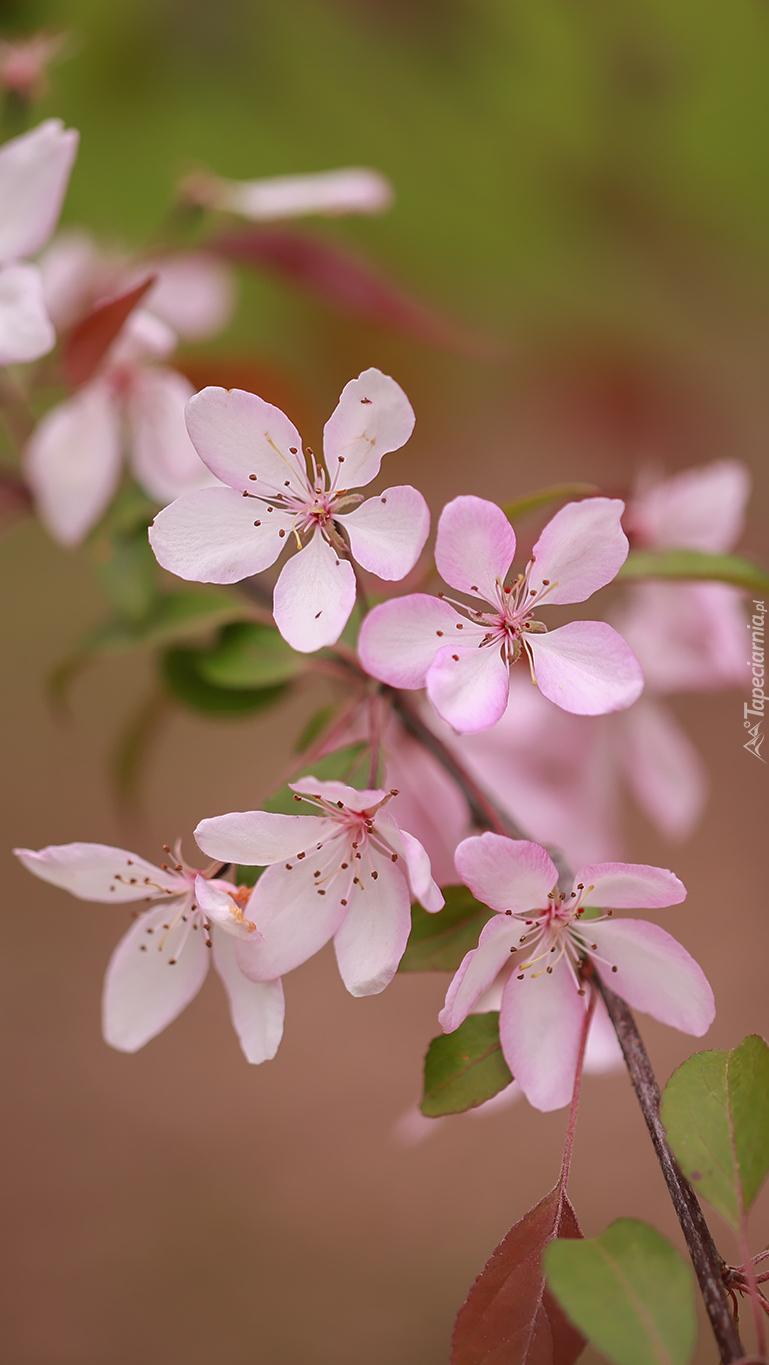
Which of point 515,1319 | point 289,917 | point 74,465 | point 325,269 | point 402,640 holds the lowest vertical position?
point 515,1319

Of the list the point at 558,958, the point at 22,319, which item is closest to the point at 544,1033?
the point at 558,958

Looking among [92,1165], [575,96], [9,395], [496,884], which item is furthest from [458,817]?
[575,96]

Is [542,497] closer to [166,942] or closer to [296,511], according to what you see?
[296,511]

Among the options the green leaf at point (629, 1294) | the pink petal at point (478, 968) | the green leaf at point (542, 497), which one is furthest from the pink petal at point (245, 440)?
the green leaf at point (629, 1294)

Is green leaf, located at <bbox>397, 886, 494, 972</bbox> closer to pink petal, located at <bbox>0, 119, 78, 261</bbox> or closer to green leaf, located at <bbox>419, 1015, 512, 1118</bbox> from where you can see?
green leaf, located at <bbox>419, 1015, 512, 1118</bbox>

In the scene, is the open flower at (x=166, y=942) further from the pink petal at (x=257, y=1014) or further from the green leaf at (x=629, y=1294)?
the green leaf at (x=629, y=1294)

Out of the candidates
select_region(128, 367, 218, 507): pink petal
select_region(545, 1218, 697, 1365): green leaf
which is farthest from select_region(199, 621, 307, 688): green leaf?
select_region(545, 1218, 697, 1365): green leaf

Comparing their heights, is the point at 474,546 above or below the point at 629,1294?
above

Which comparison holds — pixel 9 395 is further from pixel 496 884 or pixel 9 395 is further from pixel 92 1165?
pixel 92 1165
